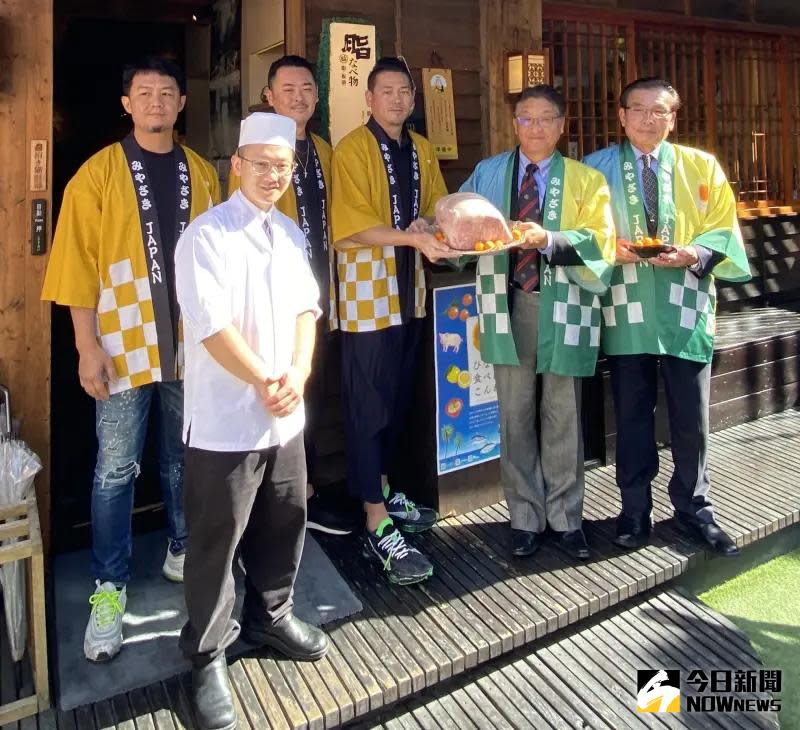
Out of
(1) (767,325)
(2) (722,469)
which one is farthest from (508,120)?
(1) (767,325)

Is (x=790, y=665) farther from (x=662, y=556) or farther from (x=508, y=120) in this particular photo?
(x=508, y=120)

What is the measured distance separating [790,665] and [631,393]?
4.90 ft

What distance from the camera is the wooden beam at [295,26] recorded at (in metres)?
4.04

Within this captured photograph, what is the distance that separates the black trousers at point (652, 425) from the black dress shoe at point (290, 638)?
190 centimetres

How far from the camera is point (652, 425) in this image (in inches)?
153

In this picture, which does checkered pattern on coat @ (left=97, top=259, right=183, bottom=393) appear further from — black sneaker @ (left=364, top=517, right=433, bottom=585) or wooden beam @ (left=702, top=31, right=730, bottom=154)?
wooden beam @ (left=702, top=31, right=730, bottom=154)

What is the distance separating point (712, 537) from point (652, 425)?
690 mm

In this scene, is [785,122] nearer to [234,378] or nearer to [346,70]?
[346,70]

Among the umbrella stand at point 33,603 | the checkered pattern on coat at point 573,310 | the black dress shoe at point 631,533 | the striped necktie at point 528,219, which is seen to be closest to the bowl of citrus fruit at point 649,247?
the checkered pattern on coat at point 573,310

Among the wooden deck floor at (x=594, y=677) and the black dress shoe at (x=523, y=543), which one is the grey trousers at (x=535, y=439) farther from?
→ the wooden deck floor at (x=594, y=677)

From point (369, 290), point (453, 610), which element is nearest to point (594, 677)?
point (453, 610)

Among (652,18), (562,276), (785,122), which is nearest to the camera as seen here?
(562,276)

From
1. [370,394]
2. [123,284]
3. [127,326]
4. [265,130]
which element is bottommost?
[370,394]

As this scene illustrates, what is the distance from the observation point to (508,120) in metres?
4.75
